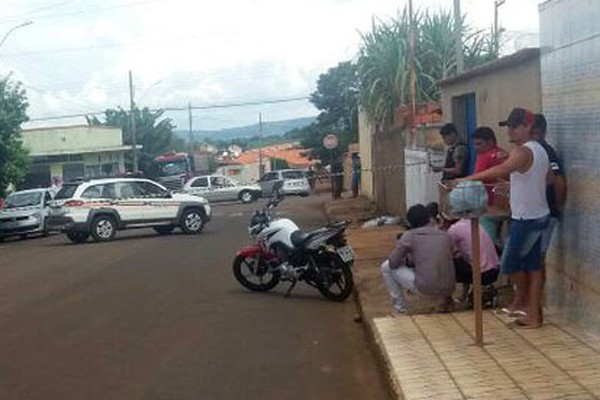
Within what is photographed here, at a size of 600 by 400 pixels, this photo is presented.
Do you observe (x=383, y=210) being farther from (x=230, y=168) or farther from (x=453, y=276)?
(x=230, y=168)

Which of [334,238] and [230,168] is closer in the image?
[334,238]

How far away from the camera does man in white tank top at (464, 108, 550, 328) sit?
7.68 meters

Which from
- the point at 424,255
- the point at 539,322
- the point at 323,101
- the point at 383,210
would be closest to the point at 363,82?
the point at 383,210

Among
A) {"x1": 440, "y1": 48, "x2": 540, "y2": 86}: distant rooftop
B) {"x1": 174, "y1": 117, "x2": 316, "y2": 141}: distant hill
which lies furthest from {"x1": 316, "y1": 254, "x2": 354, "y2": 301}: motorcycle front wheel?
{"x1": 174, "y1": 117, "x2": 316, "y2": 141}: distant hill

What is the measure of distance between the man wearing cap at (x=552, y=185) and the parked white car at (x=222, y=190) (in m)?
43.4

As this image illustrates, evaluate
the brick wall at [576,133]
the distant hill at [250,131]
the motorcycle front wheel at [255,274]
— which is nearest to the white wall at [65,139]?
the motorcycle front wheel at [255,274]

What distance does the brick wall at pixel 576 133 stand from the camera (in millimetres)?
7199

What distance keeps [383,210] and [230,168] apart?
57.0m

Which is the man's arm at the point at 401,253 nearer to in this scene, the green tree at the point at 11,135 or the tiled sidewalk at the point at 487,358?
the tiled sidewalk at the point at 487,358

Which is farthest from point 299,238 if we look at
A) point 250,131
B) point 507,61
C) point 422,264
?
point 250,131

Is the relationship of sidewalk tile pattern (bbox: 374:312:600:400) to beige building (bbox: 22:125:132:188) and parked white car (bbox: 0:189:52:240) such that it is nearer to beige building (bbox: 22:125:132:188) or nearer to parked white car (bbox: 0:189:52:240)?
parked white car (bbox: 0:189:52:240)

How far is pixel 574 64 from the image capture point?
300 inches

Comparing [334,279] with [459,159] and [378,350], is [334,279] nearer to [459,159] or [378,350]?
[459,159]

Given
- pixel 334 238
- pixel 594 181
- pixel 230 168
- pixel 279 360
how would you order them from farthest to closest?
pixel 230 168, pixel 334 238, pixel 279 360, pixel 594 181
